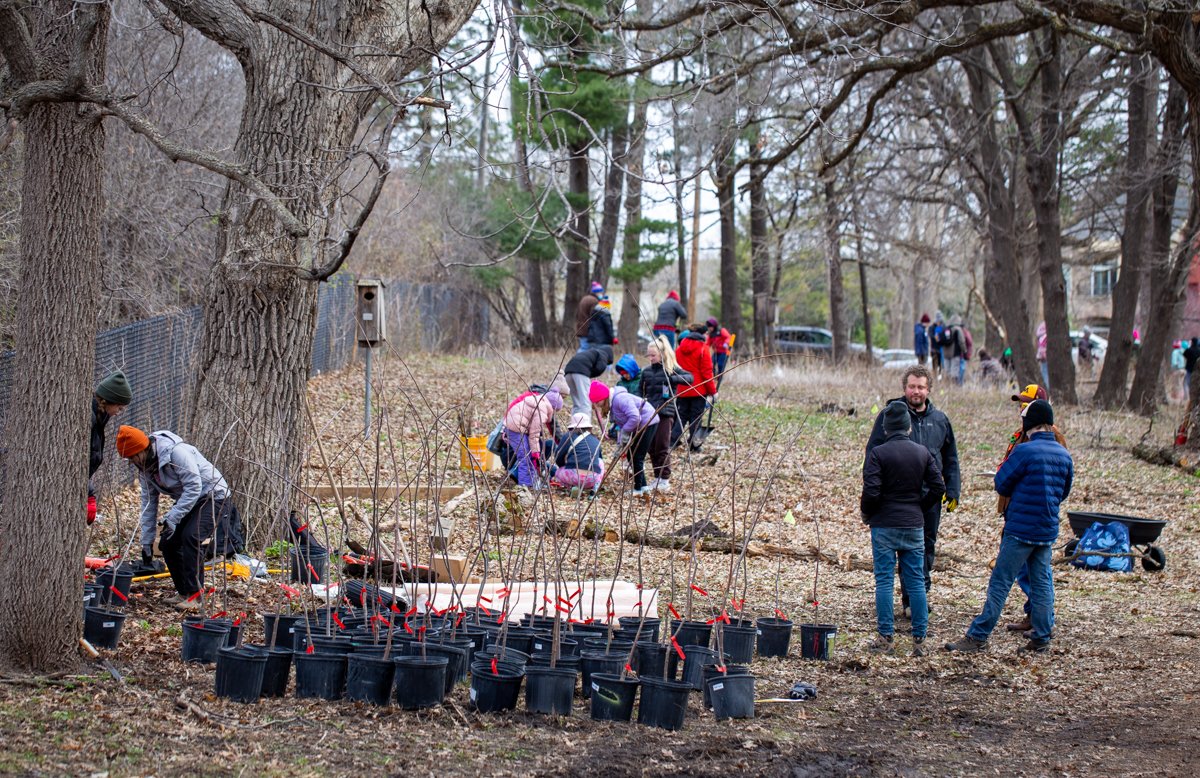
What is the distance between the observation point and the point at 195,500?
6.91 m

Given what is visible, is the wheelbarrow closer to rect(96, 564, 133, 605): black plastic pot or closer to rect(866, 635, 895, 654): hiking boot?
rect(866, 635, 895, 654): hiking boot

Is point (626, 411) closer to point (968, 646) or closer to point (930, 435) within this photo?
point (930, 435)

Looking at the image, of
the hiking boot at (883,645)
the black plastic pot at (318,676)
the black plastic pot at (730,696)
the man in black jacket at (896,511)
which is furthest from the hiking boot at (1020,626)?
the black plastic pot at (318,676)

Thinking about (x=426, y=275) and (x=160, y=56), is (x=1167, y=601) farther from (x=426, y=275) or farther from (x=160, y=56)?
(x=426, y=275)

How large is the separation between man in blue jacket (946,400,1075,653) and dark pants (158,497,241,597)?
4521mm

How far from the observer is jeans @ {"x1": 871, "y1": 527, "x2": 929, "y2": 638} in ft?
23.1

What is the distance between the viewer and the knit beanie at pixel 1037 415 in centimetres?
708

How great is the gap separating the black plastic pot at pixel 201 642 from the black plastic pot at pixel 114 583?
3.50 ft

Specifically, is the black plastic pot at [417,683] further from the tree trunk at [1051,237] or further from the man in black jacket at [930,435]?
the tree trunk at [1051,237]

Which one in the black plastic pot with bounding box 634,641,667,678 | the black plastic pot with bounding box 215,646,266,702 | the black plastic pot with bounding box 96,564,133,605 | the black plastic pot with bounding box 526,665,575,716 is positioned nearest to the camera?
the black plastic pot with bounding box 215,646,266,702

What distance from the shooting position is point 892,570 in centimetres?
709

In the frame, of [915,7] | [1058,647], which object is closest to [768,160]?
[915,7]

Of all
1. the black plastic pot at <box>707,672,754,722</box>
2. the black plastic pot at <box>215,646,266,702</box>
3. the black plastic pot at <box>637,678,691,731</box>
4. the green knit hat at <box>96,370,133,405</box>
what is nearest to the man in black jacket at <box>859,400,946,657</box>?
the black plastic pot at <box>707,672,754,722</box>

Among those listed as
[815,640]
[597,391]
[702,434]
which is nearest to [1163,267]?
[702,434]
